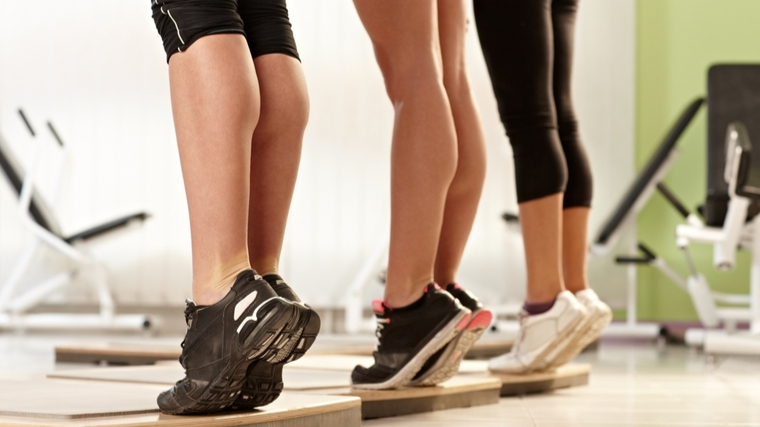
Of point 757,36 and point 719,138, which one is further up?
point 757,36

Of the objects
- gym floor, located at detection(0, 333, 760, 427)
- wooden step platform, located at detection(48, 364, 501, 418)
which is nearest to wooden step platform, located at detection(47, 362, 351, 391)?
wooden step platform, located at detection(48, 364, 501, 418)

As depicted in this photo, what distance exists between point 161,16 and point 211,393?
0.39m

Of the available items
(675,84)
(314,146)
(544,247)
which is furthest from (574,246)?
(675,84)

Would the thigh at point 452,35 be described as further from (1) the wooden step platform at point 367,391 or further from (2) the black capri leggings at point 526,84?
(1) the wooden step platform at point 367,391

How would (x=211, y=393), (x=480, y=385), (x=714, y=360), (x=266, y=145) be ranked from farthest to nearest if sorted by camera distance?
(x=714, y=360)
(x=480, y=385)
(x=266, y=145)
(x=211, y=393)

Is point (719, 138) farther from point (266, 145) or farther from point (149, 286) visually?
point (266, 145)

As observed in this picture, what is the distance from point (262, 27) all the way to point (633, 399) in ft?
3.36

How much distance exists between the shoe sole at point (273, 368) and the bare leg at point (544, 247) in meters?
0.86

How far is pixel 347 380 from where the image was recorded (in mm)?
1378

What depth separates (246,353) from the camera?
31.9 inches

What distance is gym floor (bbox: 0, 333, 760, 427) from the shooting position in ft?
4.13

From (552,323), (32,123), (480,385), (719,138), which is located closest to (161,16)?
(480,385)

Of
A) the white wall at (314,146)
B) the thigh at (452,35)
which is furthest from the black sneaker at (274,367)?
the white wall at (314,146)

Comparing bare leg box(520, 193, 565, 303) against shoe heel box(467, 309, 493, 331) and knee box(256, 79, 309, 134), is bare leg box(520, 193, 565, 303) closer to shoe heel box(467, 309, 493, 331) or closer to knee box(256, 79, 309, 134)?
shoe heel box(467, 309, 493, 331)
